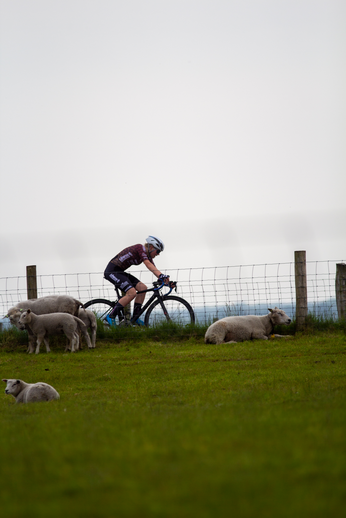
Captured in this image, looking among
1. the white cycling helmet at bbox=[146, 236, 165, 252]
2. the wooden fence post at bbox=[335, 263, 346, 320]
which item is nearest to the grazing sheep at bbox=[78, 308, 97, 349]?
the white cycling helmet at bbox=[146, 236, 165, 252]

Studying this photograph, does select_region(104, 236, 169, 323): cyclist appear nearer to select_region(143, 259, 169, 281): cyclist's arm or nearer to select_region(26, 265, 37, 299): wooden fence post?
select_region(143, 259, 169, 281): cyclist's arm

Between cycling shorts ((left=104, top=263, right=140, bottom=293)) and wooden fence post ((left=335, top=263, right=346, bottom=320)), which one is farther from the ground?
cycling shorts ((left=104, top=263, right=140, bottom=293))

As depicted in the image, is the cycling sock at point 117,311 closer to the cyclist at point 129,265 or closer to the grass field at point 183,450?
the cyclist at point 129,265

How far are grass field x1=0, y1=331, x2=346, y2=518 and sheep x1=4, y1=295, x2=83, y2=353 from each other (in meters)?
4.69

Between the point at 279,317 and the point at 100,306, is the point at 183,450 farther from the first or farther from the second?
the point at 100,306

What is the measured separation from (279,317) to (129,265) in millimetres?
3532

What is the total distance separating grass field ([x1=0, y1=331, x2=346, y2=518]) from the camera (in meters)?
2.24

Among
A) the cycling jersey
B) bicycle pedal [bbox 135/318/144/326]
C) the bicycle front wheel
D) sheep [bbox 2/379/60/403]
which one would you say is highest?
the cycling jersey

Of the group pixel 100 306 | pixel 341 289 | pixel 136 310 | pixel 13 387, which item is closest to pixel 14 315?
pixel 100 306

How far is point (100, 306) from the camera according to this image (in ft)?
41.8

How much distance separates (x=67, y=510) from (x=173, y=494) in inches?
17.0

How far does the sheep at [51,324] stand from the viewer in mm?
11000

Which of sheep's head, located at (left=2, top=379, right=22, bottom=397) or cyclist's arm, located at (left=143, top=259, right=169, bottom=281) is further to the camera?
cyclist's arm, located at (left=143, top=259, right=169, bottom=281)

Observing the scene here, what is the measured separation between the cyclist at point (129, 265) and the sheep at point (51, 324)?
1.43 meters
